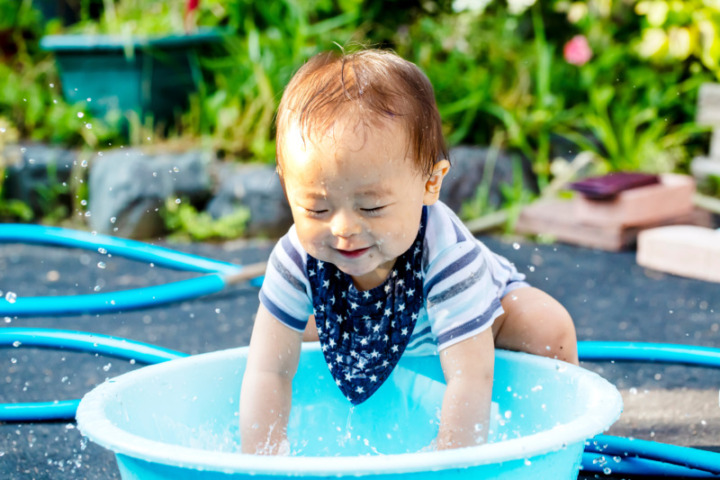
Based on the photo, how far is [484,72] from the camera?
4289mm

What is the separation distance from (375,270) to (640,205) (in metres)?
2.32

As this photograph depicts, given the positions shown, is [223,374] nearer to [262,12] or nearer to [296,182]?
[296,182]

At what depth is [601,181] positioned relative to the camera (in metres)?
3.58

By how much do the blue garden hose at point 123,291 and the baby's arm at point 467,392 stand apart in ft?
2.80

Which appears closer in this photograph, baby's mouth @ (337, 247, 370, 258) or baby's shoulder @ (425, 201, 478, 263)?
baby's mouth @ (337, 247, 370, 258)

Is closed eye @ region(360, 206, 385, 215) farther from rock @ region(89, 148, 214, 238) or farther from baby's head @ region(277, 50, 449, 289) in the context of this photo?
rock @ region(89, 148, 214, 238)

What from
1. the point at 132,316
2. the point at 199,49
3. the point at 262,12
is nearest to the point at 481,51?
the point at 262,12

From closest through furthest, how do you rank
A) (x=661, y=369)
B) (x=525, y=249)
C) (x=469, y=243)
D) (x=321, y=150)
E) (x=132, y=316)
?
(x=321, y=150)
(x=469, y=243)
(x=661, y=369)
(x=132, y=316)
(x=525, y=249)

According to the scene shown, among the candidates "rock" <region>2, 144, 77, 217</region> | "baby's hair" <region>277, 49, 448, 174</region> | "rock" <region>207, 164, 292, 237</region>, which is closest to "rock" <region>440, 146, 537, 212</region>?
"rock" <region>207, 164, 292, 237</region>

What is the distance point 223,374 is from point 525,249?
222 centimetres

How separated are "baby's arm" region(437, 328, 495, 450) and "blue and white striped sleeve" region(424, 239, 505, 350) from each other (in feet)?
0.06

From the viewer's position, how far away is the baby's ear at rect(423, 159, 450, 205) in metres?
1.37

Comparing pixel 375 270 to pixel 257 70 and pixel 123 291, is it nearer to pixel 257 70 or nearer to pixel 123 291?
pixel 123 291

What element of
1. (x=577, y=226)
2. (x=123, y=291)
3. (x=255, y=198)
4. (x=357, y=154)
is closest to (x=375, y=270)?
(x=357, y=154)
